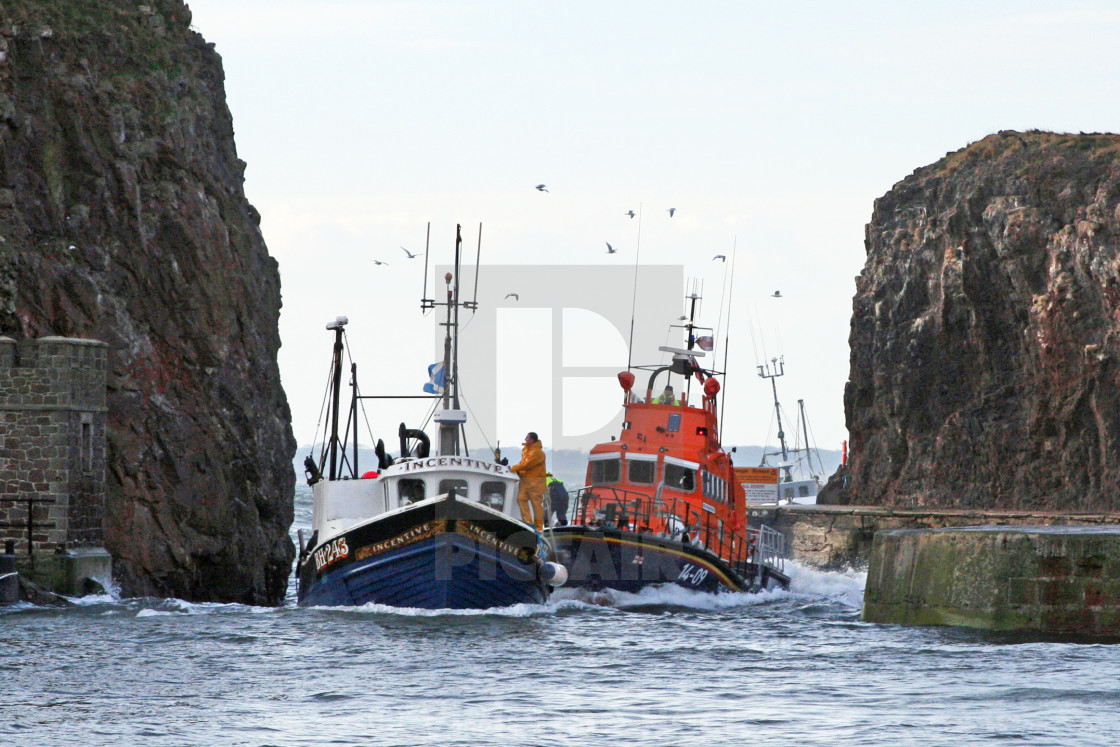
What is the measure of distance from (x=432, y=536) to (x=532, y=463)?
270 centimetres

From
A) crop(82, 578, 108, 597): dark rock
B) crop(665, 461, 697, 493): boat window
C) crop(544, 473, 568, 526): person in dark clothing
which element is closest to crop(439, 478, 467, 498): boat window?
crop(544, 473, 568, 526): person in dark clothing

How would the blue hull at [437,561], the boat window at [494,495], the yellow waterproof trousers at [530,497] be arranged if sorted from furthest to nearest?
the yellow waterproof trousers at [530,497] < the boat window at [494,495] < the blue hull at [437,561]

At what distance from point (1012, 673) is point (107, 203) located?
2280 centimetres

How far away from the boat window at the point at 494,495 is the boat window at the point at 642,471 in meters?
6.28

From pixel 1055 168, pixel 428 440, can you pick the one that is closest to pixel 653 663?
pixel 428 440

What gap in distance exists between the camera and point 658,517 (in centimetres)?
3086

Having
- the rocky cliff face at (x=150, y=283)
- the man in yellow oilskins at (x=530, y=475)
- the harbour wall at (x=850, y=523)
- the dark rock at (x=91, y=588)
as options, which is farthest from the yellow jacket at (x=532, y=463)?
the harbour wall at (x=850, y=523)

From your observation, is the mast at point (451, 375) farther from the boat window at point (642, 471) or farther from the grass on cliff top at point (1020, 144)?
the grass on cliff top at point (1020, 144)

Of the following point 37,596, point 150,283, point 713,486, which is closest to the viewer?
point 37,596

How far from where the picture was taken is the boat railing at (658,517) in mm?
29453

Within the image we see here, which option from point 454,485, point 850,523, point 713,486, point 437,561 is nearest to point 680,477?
point 713,486

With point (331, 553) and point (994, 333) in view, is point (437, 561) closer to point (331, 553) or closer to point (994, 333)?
point (331, 553)

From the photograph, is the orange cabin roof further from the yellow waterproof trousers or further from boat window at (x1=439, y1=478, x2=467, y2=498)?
boat window at (x1=439, y1=478, x2=467, y2=498)

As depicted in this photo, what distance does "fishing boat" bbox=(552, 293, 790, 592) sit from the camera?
28.5 meters
